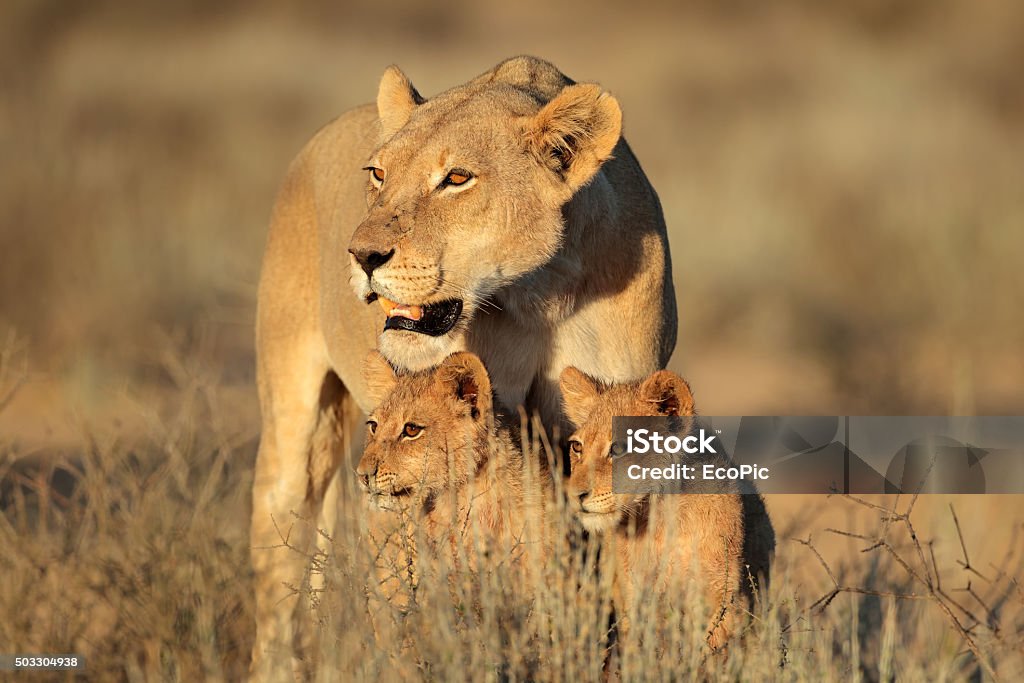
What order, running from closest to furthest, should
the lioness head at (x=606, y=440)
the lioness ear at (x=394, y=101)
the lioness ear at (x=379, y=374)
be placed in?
the lioness head at (x=606, y=440), the lioness ear at (x=379, y=374), the lioness ear at (x=394, y=101)

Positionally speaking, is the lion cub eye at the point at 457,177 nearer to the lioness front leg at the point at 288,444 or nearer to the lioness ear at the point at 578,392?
the lioness ear at the point at 578,392

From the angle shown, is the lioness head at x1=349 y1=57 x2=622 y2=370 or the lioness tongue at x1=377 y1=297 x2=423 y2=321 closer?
the lioness head at x1=349 y1=57 x2=622 y2=370

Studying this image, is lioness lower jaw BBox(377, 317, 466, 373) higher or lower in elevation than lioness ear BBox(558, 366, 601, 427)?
higher

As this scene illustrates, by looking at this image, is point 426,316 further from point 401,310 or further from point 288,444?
point 288,444

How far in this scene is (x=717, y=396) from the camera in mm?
10805

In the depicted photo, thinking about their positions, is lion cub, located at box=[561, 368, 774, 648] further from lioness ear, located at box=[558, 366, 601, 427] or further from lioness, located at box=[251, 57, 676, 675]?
lioness, located at box=[251, 57, 676, 675]

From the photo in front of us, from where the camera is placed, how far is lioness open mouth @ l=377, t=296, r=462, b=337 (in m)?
4.56

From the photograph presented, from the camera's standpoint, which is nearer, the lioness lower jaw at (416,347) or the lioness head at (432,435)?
the lioness head at (432,435)

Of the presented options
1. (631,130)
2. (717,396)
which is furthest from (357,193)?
(631,130)

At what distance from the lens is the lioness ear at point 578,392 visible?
457 cm

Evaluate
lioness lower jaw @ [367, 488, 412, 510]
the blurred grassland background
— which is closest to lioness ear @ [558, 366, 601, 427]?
lioness lower jaw @ [367, 488, 412, 510]

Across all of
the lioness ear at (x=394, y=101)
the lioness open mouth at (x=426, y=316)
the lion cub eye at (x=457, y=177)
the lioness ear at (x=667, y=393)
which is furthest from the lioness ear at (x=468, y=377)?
the lioness ear at (x=394, y=101)

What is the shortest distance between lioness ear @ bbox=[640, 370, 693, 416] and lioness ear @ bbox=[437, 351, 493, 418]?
45 cm

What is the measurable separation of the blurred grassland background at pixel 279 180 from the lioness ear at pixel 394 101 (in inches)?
55.5
